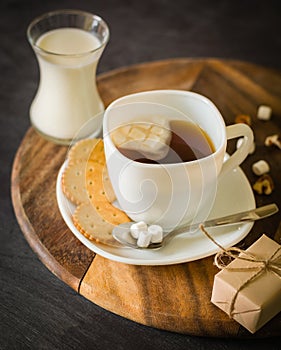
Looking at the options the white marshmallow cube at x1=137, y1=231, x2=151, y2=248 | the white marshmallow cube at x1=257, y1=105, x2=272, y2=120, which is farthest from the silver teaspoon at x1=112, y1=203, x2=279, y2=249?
the white marshmallow cube at x1=257, y1=105, x2=272, y2=120

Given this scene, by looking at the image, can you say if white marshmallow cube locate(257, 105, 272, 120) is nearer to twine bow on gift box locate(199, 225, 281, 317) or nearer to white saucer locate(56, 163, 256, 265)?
white saucer locate(56, 163, 256, 265)

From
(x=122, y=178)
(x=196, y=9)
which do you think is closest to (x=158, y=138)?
(x=122, y=178)

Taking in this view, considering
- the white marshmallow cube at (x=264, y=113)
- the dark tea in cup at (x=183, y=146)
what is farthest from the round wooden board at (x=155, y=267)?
the dark tea in cup at (x=183, y=146)

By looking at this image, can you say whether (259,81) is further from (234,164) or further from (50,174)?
(50,174)

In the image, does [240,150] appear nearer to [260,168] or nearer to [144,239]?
[260,168]

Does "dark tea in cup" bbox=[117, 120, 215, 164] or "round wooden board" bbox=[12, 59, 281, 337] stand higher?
"dark tea in cup" bbox=[117, 120, 215, 164]

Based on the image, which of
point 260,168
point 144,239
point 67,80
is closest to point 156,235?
point 144,239

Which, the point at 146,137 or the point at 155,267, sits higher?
the point at 146,137
